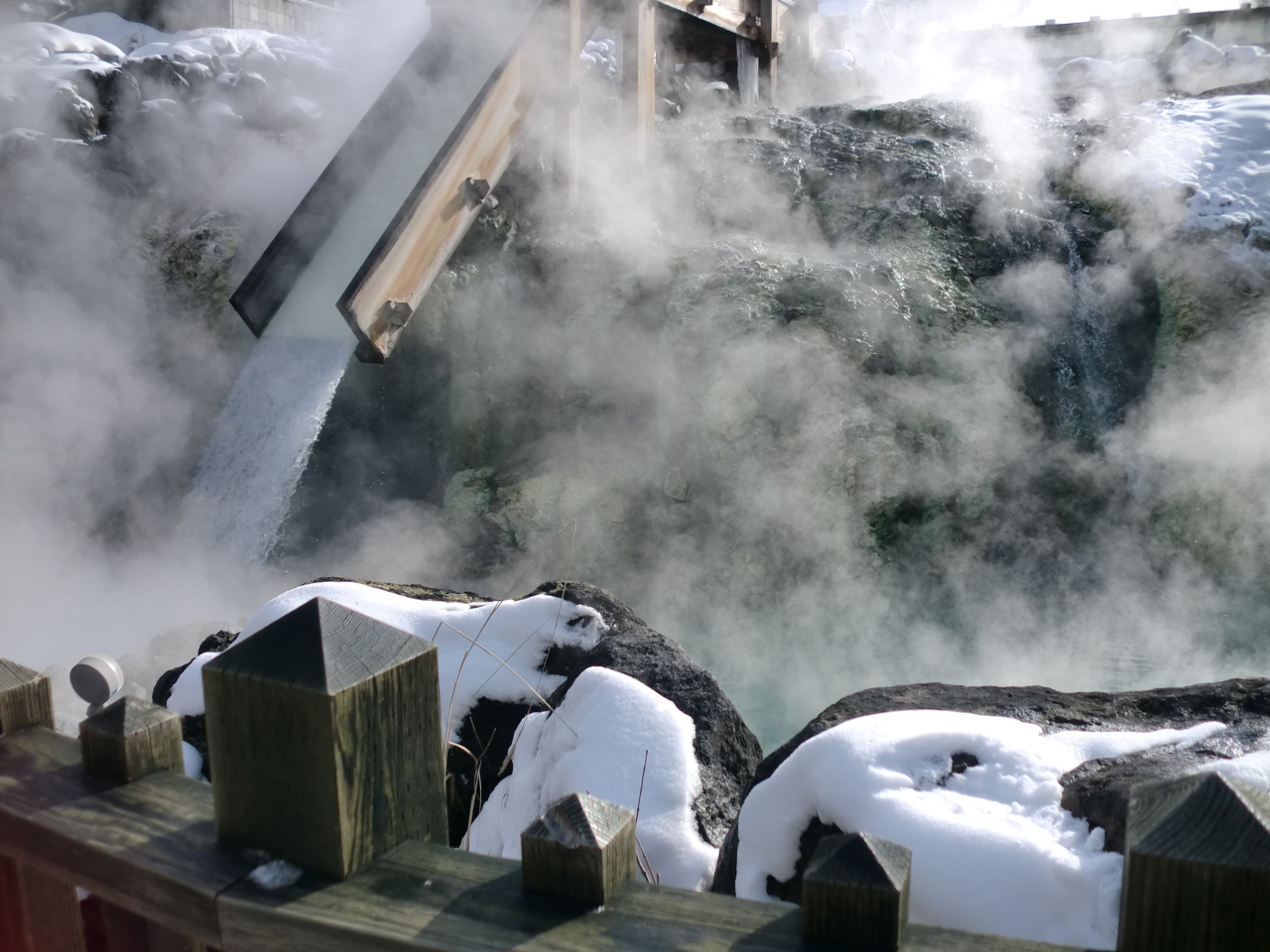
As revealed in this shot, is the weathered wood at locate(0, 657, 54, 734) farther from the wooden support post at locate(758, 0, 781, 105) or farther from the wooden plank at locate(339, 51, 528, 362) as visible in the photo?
the wooden support post at locate(758, 0, 781, 105)

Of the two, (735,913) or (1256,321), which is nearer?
(735,913)

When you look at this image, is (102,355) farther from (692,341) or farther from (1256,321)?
(1256,321)

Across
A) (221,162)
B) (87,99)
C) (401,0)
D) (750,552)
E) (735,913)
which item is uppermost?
(401,0)

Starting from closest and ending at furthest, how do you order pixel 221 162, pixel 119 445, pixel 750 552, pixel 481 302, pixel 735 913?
1. pixel 735 913
2. pixel 750 552
3. pixel 481 302
4. pixel 119 445
5. pixel 221 162

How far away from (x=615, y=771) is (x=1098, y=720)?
1.13 m

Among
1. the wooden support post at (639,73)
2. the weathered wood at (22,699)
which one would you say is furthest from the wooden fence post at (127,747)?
the wooden support post at (639,73)

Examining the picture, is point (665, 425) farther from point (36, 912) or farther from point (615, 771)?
point (36, 912)

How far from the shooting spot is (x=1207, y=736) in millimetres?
2057

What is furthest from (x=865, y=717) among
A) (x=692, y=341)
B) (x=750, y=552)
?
(x=692, y=341)

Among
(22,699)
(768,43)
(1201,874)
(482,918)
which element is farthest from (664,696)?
(768,43)

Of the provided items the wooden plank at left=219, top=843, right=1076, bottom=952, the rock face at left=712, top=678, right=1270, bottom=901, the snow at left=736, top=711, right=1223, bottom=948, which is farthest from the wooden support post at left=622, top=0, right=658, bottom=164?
the wooden plank at left=219, top=843, right=1076, bottom=952

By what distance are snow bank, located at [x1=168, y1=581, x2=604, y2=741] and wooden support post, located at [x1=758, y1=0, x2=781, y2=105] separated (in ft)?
26.8

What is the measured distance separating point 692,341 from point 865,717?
4033mm

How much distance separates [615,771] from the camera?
2.40 m
